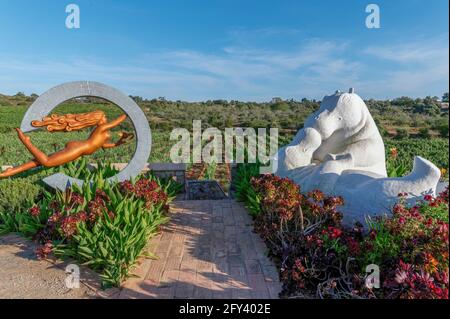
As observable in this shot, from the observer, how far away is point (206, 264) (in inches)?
141

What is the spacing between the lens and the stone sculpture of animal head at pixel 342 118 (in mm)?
4566

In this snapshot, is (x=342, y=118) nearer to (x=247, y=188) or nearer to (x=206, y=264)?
(x=247, y=188)

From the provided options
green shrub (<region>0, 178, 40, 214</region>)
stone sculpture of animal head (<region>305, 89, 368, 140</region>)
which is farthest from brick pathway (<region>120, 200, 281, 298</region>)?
green shrub (<region>0, 178, 40, 214</region>)

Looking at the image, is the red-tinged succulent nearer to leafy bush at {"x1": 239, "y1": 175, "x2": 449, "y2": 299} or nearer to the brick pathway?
the brick pathway

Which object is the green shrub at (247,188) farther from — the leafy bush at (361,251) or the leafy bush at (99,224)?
the leafy bush at (99,224)

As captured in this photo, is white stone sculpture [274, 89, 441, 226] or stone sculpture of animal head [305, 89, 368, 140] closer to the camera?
white stone sculpture [274, 89, 441, 226]

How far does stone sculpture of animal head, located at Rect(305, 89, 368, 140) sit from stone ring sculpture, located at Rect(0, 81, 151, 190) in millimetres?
3031

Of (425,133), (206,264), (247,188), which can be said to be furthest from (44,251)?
(425,133)

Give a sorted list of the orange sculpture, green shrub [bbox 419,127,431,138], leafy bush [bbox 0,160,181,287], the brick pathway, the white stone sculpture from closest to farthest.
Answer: the brick pathway < leafy bush [bbox 0,160,181,287] < the white stone sculpture < the orange sculpture < green shrub [bbox 419,127,431,138]

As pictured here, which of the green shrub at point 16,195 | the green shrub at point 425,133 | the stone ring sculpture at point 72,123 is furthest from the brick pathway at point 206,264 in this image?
the green shrub at point 425,133

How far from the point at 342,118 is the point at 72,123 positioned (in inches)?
167

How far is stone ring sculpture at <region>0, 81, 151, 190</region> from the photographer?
5.12m

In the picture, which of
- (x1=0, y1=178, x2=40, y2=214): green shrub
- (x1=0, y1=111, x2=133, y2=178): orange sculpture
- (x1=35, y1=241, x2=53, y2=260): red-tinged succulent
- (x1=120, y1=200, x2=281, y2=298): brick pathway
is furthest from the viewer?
(x1=0, y1=111, x2=133, y2=178): orange sculpture

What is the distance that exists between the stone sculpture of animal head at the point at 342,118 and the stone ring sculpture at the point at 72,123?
303 centimetres
